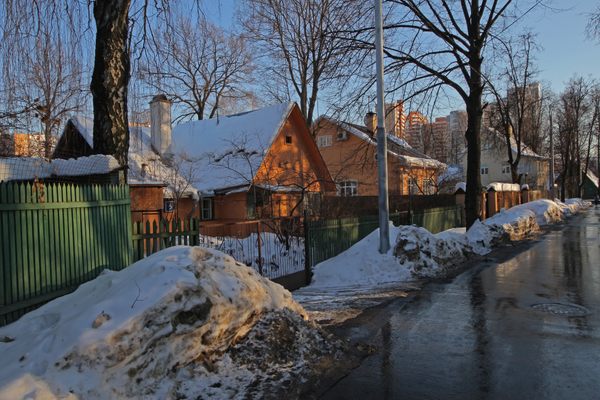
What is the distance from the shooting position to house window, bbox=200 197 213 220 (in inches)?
957

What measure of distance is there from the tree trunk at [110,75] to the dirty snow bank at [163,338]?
299 cm

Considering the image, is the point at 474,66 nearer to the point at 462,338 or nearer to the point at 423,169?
the point at 462,338

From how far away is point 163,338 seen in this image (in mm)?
4250

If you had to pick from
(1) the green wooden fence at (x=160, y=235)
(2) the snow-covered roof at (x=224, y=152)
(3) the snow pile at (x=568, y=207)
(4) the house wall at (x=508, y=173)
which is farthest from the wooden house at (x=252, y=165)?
A: (4) the house wall at (x=508, y=173)

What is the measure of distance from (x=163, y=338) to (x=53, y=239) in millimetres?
2125

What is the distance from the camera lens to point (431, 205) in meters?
25.8

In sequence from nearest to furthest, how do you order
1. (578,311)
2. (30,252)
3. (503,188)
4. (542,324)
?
(30,252), (542,324), (578,311), (503,188)

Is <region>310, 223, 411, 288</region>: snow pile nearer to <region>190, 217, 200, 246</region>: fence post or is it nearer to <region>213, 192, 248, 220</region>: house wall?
<region>190, 217, 200, 246</region>: fence post

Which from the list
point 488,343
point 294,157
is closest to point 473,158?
point 294,157

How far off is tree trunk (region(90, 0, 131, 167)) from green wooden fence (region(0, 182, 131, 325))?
131 centimetres

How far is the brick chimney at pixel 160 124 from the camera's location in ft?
75.5

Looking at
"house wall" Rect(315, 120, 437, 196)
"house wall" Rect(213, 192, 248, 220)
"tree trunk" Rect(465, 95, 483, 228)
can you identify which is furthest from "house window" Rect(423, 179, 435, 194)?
"house wall" Rect(213, 192, 248, 220)

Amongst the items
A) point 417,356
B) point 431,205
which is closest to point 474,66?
point 431,205

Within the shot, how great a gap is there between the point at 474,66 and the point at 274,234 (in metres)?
11.1
